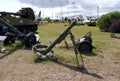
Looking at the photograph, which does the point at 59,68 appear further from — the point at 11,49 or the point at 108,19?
the point at 108,19

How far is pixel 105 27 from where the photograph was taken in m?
27.6

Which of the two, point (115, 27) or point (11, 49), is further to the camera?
point (115, 27)

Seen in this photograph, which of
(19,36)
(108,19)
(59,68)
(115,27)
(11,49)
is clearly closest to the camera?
(59,68)

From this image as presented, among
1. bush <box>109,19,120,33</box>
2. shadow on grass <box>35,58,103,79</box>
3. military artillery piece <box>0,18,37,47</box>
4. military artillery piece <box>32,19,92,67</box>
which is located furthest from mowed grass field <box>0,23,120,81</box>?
bush <box>109,19,120,33</box>

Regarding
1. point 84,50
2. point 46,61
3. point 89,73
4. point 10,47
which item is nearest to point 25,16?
point 10,47

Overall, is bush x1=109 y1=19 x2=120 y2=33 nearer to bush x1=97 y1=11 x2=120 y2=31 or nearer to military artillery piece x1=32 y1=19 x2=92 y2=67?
bush x1=97 y1=11 x2=120 y2=31

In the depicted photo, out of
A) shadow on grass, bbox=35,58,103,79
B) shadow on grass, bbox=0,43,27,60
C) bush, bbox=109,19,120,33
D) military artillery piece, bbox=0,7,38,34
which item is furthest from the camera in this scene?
bush, bbox=109,19,120,33

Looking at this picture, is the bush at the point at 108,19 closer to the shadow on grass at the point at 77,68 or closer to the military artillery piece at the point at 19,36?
the military artillery piece at the point at 19,36

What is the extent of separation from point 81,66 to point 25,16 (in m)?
17.0

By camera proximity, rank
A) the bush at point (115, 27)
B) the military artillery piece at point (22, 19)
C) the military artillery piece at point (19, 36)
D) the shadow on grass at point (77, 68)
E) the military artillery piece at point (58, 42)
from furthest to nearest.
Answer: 1. the bush at point (115, 27)
2. the military artillery piece at point (22, 19)
3. the military artillery piece at point (19, 36)
4. the military artillery piece at point (58, 42)
5. the shadow on grass at point (77, 68)

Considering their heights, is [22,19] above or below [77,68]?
above

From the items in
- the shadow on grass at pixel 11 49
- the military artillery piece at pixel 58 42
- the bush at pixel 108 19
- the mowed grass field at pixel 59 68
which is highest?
the bush at pixel 108 19

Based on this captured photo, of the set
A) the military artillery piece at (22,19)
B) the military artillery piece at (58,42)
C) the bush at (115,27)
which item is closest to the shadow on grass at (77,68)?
the military artillery piece at (58,42)

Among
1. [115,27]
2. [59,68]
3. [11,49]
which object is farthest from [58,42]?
[115,27]
